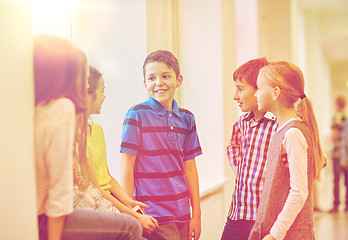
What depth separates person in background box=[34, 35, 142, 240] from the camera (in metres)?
1.00

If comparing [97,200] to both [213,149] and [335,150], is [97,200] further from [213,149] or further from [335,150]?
[335,150]

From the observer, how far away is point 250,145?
5.74 feet

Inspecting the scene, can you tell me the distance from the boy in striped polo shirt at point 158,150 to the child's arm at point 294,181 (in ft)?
1.18

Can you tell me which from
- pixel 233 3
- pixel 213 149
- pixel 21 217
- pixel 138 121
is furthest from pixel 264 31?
pixel 21 217

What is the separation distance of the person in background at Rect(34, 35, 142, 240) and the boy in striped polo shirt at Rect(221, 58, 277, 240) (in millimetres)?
799

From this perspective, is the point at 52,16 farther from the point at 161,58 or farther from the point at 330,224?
the point at 330,224

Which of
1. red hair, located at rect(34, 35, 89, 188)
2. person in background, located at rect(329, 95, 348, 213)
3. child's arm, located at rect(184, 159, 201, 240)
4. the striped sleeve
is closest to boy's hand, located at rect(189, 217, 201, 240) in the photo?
child's arm, located at rect(184, 159, 201, 240)

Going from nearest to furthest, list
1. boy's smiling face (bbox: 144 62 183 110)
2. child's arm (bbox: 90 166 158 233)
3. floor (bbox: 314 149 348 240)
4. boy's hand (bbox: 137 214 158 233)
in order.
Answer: child's arm (bbox: 90 166 158 233)
boy's hand (bbox: 137 214 158 233)
boy's smiling face (bbox: 144 62 183 110)
floor (bbox: 314 149 348 240)

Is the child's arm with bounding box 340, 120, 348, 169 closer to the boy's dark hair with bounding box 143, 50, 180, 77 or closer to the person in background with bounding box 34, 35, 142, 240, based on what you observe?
the boy's dark hair with bounding box 143, 50, 180, 77

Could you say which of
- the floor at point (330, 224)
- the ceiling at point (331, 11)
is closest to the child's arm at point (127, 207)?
the floor at point (330, 224)

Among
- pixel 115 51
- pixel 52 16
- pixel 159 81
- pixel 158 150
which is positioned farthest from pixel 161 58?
pixel 52 16

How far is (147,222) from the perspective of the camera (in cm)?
146

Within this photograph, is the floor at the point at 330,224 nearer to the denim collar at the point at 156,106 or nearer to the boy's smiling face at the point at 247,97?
the boy's smiling face at the point at 247,97

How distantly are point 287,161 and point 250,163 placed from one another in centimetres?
20
